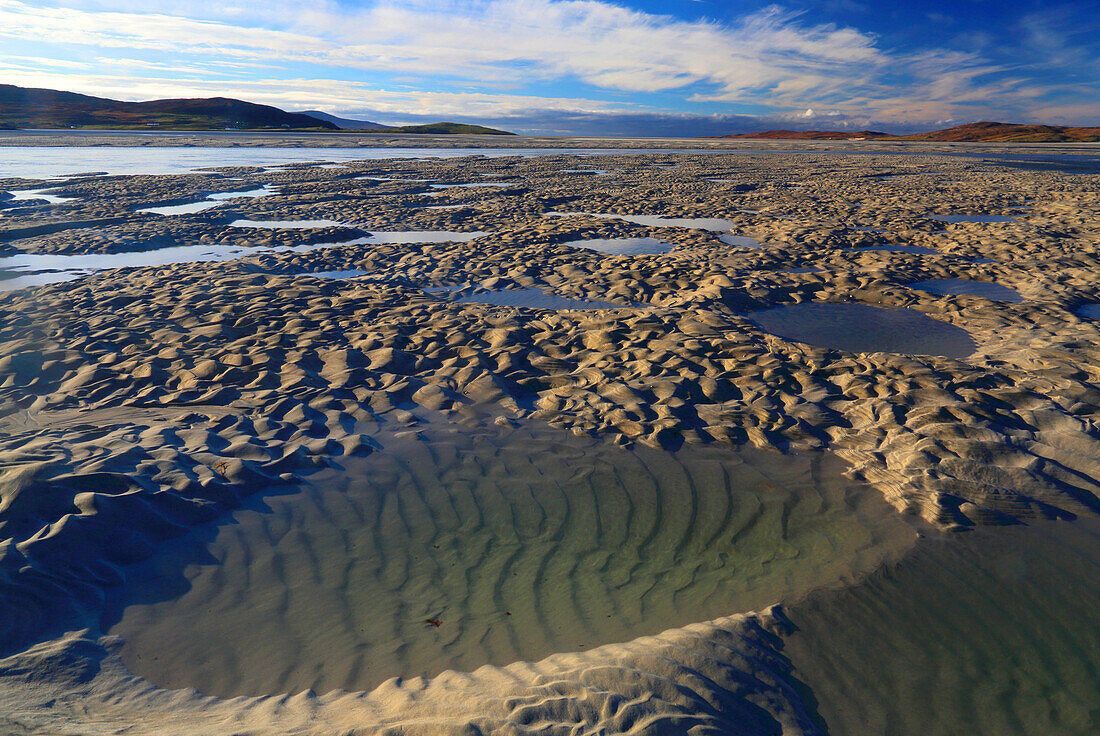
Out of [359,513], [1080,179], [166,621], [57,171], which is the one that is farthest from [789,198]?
[57,171]

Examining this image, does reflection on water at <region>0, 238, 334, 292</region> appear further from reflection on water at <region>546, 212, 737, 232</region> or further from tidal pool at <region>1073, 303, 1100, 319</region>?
tidal pool at <region>1073, 303, 1100, 319</region>

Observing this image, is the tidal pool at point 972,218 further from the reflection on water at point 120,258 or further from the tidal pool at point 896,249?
the reflection on water at point 120,258

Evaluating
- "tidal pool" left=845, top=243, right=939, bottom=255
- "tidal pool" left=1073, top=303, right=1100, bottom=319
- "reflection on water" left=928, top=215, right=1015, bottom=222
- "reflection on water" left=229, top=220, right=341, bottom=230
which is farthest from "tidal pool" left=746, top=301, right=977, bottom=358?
"reflection on water" left=229, top=220, right=341, bottom=230

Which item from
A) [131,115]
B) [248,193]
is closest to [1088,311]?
[248,193]

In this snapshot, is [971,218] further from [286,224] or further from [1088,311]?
[286,224]

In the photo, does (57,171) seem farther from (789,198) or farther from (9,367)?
(789,198)

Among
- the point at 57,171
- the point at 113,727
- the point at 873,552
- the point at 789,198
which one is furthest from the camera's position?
the point at 57,171

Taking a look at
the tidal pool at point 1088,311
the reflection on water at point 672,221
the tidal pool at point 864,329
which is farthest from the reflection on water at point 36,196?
the tidal pool at point 1088,311
